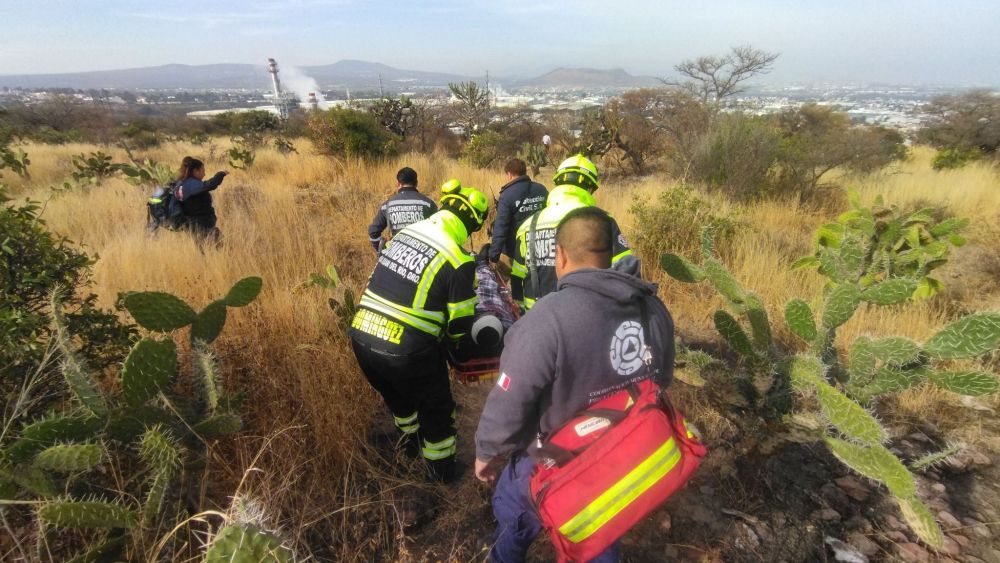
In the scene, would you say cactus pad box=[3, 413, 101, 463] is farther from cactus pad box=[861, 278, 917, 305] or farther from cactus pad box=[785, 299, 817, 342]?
cactus pad box=[861, 278, 917, 305]

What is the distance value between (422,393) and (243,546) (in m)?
1.37

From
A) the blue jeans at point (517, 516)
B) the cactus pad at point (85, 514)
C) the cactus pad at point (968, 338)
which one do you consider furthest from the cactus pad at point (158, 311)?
the cactus pad at point (968, 338)

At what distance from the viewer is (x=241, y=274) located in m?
3.91

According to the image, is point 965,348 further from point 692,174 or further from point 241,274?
point 692,174

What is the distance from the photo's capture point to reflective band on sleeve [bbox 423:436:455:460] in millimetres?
2424

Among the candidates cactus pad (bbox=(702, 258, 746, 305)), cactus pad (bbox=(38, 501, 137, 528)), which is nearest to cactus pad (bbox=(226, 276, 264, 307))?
cactus pad (bbox=(38, 501, 137, 528))

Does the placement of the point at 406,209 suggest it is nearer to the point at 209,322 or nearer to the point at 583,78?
the point at 209,322

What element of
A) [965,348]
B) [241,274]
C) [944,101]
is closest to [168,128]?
[241,274]

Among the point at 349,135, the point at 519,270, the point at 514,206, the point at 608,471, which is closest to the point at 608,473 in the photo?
the point at 608,471

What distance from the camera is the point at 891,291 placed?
2.19m

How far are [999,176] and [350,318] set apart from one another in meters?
10.8

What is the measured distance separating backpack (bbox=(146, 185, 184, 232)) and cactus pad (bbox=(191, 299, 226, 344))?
362 cm

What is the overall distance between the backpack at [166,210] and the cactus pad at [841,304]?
6080mm

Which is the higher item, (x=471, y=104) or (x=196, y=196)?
(x=471, y=104)
